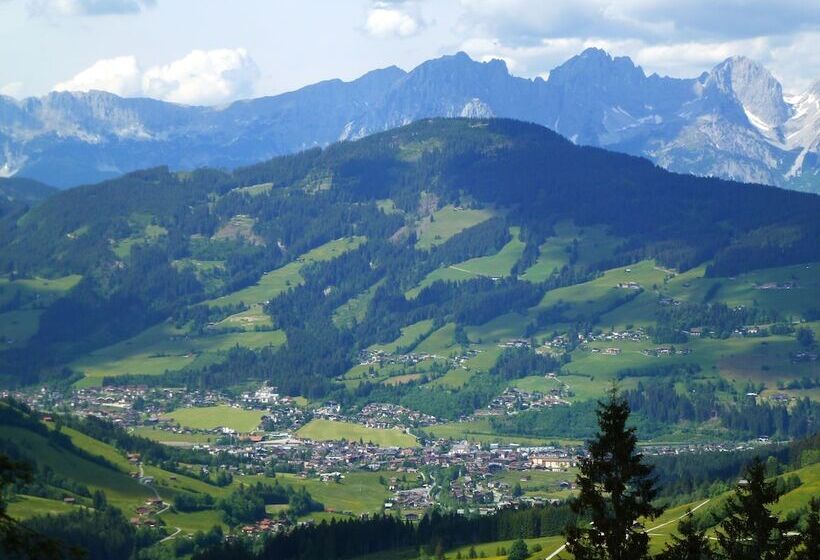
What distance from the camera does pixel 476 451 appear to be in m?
193

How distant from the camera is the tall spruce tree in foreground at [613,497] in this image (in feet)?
110

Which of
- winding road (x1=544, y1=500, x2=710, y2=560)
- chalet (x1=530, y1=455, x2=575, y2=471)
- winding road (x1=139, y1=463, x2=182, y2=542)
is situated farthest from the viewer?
chalet (x1=530, y1=455, x2=575, y2=471)

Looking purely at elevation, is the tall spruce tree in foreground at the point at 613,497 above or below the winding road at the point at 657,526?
above

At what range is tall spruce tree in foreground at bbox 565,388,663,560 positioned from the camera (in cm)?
3366

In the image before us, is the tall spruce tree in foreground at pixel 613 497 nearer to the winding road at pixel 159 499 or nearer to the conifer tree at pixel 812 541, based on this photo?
the conifer tree at pixel 812 541

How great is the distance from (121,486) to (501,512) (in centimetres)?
4939

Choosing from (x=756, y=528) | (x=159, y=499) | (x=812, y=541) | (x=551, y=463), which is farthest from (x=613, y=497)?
(x=551, y=463)

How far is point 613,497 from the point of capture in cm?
3447

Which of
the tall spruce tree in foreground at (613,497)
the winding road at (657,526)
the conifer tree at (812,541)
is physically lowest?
the winding road at (657,526)

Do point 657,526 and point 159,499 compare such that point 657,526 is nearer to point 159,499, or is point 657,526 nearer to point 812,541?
point 159,499

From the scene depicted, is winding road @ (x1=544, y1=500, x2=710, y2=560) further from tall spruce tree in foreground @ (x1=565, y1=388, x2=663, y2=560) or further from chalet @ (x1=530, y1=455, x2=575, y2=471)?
chalet @ (x1=530, y1=455, x2=575, y2=471)

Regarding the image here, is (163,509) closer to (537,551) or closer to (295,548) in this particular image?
(295,548)

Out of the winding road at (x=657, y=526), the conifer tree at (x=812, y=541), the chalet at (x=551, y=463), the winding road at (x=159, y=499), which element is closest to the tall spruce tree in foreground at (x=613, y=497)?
the conifer tree at (x=812, y=541)

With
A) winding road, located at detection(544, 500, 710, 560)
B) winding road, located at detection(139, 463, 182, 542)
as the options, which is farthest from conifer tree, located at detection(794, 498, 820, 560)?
winding road, located at detection(139, 463, 182, 542)
